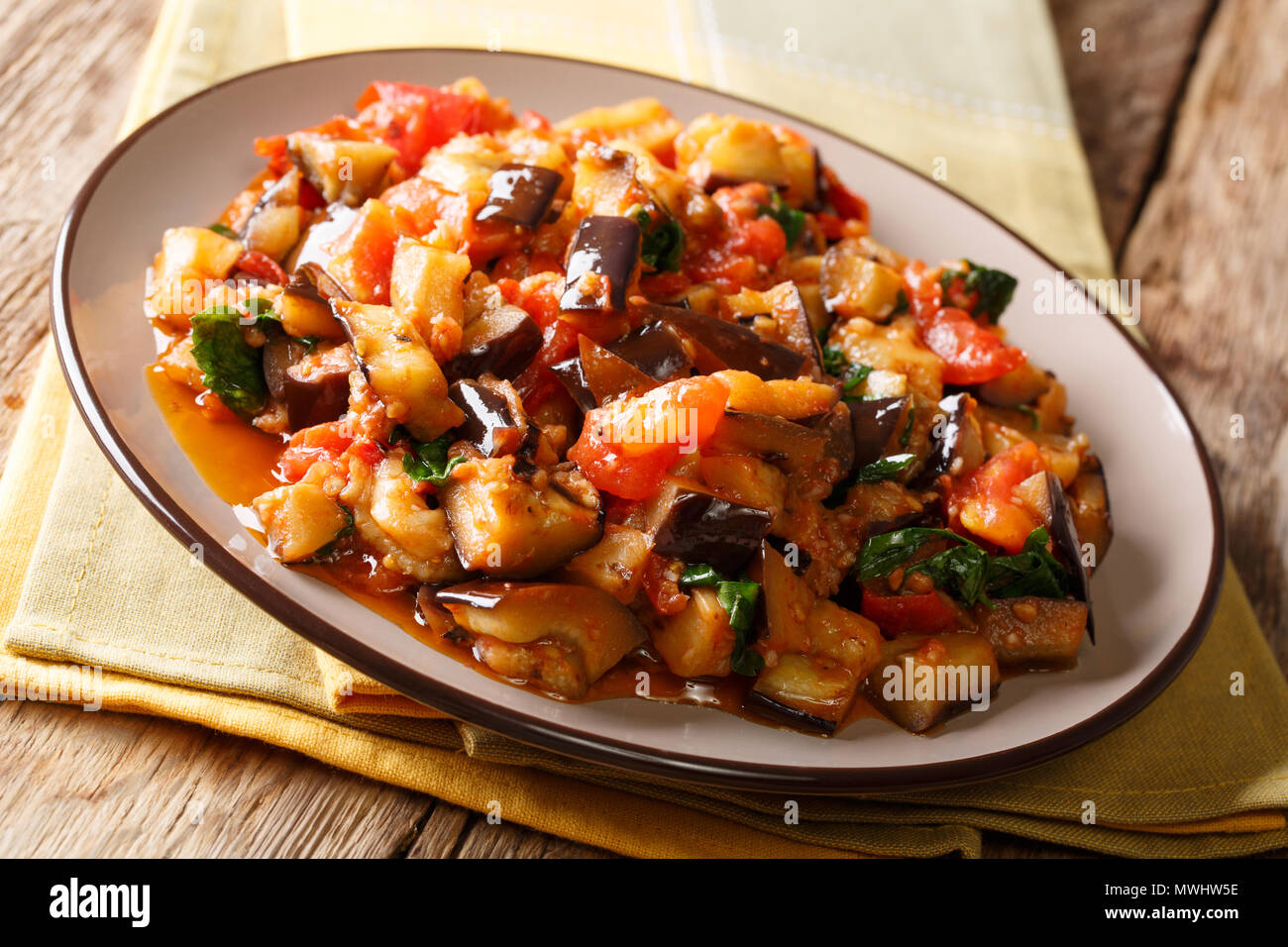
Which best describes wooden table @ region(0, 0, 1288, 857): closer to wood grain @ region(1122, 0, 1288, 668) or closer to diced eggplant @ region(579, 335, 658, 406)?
wood grain @ region(1122, 0, 1288, 668)

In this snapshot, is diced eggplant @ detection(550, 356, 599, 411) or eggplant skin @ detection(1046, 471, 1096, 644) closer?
diced eggplant @ detection(550, 356, 599, 411)

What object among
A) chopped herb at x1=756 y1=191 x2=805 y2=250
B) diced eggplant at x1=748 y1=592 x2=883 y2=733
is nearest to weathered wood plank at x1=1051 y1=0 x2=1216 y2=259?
chopped herb at x1=756 y1=191 x2=805 y2=250

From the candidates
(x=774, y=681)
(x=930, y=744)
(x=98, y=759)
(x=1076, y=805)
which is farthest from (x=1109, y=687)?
(x=98, y=759)

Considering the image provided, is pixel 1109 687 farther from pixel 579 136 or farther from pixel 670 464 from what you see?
pixel 579 136

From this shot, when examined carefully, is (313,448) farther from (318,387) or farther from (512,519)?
(512,519)

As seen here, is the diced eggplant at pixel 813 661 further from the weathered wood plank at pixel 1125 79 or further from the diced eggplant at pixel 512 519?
the weathered wood plank at pixel 1125 79

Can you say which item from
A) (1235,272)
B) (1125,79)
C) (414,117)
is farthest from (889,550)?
(1125,79)
